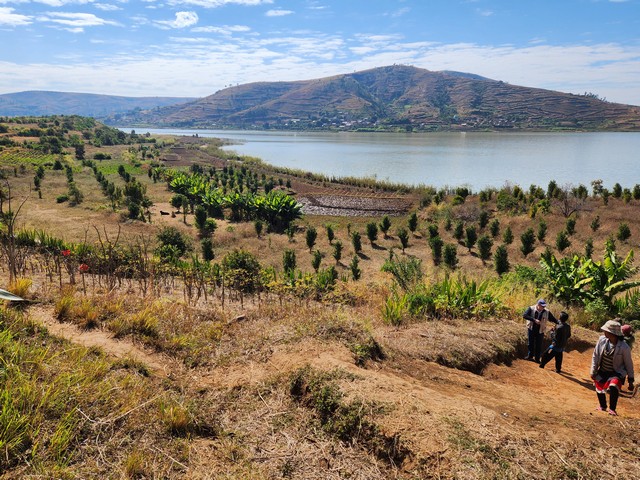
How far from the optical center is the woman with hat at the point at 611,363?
461 cm

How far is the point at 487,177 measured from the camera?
4294 cm

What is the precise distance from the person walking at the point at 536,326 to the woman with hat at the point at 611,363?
1.36 meters

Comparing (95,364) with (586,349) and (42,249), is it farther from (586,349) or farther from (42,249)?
(42,249)

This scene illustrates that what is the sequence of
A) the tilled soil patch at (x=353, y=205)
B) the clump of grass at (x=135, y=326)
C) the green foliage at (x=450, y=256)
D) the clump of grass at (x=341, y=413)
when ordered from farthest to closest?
the tilled soil patch at (x=353, y=205)
the green foliage at (x=450, y=256)
the clump of grass at (x=135, y=326)
the clump of grass at (x=341, y=413)

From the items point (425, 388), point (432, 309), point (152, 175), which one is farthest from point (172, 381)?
point (152, 175)

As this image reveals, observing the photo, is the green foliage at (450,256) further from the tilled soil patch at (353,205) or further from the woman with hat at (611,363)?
the tilled soil patch at (353,205)

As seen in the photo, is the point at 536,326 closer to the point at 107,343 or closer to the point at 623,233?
the point at 107,343

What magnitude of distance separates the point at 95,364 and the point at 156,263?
6.06 metres

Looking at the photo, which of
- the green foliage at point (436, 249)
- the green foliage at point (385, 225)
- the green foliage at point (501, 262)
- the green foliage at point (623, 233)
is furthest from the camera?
the green foliage at point (385, 225)

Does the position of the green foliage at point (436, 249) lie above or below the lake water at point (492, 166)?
below

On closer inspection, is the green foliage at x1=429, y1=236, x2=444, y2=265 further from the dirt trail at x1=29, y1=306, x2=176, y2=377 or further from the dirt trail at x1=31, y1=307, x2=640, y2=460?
the dirt trail at x1=29, y1=306, x2=176, y2=377

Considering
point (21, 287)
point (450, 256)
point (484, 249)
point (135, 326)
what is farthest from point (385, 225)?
point (21, 287)

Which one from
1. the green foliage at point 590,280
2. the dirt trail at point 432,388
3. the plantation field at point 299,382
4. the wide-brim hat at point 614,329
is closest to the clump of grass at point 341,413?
the plantation field at point 299,382

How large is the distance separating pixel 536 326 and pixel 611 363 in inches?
59.4
